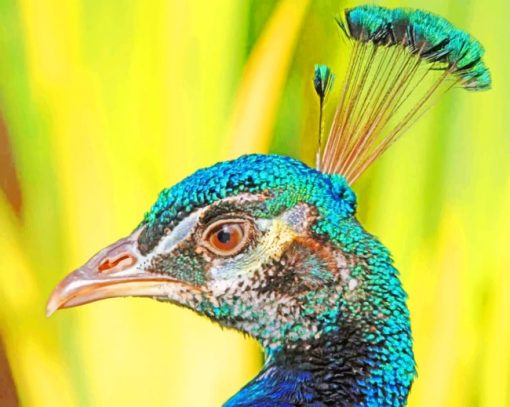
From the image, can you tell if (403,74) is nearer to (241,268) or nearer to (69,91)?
(241,268)

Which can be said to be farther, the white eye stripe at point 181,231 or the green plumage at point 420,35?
the green plumage at point 420,35

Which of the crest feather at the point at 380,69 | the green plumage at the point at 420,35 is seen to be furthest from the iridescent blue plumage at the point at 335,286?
the green plumage at the point at 420,35

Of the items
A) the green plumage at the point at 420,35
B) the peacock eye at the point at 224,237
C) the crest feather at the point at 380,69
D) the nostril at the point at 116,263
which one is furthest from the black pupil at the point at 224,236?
the green plumage at the point at 420,35

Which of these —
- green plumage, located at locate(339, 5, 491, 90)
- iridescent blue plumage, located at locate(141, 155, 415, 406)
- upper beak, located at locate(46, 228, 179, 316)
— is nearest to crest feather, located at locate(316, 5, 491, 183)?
green plumage, located at locate(339, 5, 491, 90)

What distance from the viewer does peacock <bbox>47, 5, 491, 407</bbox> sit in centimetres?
86

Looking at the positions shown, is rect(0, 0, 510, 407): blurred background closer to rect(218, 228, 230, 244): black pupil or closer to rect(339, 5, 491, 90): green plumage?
rect(339, 5, 491, 90): green plumage

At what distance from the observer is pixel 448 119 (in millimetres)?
1121

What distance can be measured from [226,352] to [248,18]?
1.94 ft

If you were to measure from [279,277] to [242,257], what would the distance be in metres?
0.06

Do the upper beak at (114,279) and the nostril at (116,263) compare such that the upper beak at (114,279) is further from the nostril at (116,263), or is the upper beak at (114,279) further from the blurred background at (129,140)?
the blurred background at (129,140)

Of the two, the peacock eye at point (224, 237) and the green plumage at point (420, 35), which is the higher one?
the green plumage at point (420, 35)

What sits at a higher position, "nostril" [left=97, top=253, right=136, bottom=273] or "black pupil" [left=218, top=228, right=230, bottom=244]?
"nostril" [left=97, top=253, right=136, bottom=273]

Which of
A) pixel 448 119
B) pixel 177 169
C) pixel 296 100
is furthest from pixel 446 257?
pixel 177 169

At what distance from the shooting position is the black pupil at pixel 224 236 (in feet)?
2.81
